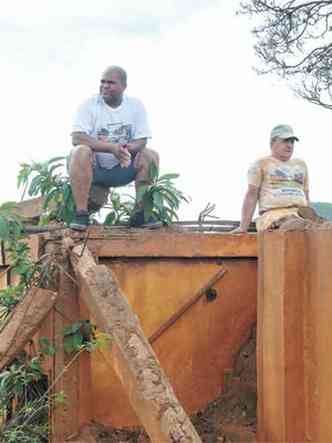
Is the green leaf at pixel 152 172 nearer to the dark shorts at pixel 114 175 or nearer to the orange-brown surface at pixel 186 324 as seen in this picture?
the dark shorts at pixel 114 175

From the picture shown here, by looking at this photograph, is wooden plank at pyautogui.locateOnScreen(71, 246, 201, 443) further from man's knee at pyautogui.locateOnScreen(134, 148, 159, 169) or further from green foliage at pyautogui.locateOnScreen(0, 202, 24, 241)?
man's knee at pyautogui.locateOnScreen(134, 148, 159, 169)

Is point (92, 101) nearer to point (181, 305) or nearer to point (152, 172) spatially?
point (152, 172)

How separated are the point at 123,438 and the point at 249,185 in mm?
1983

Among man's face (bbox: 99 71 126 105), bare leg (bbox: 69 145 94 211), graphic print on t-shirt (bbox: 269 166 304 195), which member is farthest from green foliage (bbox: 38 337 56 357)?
man's face (bbox: 99 71 126 105)

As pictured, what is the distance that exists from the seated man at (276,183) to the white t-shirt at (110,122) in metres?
0.96

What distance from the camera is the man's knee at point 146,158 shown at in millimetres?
5906

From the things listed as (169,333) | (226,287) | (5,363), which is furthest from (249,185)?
(5,363)

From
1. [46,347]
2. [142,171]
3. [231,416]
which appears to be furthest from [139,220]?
[231,416]

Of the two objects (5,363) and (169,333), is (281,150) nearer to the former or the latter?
(169,333)

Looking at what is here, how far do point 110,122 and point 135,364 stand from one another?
275cm

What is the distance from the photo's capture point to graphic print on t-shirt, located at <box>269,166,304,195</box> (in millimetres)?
5730

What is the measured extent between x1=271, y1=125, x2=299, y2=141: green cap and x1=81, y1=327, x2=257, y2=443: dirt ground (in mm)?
1433

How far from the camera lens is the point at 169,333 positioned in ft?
17.6

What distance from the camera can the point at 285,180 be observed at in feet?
18.9
